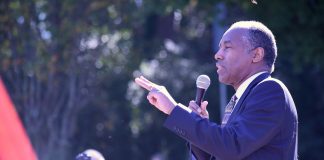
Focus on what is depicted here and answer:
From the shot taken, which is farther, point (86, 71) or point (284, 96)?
point (86, 71)

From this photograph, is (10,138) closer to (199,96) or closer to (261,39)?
(199,96)

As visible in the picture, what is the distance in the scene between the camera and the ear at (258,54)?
11.1 ft

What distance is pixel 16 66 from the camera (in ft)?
40.0

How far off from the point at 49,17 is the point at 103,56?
52.5 inches

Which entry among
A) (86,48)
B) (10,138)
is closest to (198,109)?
(10,138)

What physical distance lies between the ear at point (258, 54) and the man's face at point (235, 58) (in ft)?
0.07

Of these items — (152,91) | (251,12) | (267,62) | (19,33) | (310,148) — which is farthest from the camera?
(310,148)

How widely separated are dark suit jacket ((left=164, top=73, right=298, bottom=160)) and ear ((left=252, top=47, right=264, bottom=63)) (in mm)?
128

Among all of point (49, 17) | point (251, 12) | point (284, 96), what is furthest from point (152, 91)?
point (49, 17)

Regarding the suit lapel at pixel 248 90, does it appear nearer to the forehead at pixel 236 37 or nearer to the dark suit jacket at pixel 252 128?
the dark suit jacket at pixel 252 128

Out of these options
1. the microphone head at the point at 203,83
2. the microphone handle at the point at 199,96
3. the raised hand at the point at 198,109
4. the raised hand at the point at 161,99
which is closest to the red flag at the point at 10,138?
the raised hand at the point at 161,99

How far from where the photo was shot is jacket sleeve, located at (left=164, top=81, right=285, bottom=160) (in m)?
3.06

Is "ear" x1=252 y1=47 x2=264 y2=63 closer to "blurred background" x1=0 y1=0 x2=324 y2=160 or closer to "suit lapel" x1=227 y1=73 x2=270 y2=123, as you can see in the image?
"suit lapel" x1=227 y1=73 x2=270 y2=123

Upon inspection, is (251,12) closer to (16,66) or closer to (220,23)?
(220,23)
